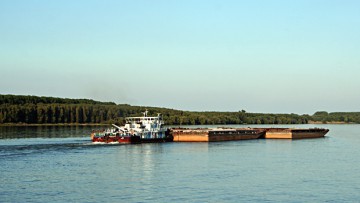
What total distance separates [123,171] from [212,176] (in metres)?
11.6

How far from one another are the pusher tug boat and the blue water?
22189 millimetres

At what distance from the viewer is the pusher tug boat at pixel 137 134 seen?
117m

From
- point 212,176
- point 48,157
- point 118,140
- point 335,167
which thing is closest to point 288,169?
point 335,167

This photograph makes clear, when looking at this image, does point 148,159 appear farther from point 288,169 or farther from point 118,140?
point 118,140

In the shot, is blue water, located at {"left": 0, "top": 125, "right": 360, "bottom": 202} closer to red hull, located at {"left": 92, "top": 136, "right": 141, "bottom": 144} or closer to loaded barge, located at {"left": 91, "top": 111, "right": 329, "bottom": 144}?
red hull, located at {"left": 92, "top": 136, "right": 141, "bottom": 144}

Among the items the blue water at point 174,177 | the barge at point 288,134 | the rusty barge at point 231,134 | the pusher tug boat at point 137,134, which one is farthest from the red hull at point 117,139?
the barge at point 288,134

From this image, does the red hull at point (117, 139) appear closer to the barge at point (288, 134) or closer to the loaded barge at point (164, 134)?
the loaded barge at point (164, 134)

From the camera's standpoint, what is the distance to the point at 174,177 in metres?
62.2

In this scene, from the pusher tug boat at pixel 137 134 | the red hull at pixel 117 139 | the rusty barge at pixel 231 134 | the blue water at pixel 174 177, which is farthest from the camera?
the rusty barge at pixel 231 134

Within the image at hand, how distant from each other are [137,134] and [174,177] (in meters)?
60.1

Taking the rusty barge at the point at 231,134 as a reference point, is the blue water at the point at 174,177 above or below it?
below

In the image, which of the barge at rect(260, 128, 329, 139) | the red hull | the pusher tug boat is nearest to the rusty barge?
the barge at rect(260, 128, 329, 139)

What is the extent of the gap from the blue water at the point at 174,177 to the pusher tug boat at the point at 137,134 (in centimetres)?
2219

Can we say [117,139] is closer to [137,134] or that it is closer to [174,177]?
[137,134]
